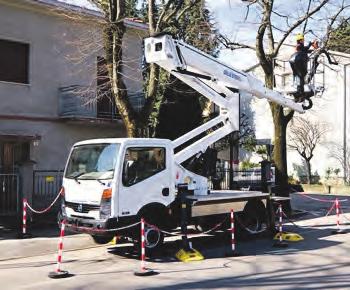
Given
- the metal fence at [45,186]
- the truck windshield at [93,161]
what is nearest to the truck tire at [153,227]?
the truck windshield at [93,161]

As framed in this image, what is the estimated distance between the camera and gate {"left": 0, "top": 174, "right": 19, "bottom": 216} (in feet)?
53.6

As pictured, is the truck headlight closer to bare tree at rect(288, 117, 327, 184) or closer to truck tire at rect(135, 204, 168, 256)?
truck tire at rect(135, 204, 168, 256)

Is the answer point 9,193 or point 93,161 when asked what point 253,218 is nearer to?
point 93,161

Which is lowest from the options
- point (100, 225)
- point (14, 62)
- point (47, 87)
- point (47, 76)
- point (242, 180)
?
point (100, 225)

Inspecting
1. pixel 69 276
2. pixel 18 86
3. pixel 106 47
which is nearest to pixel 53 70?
pixel 18 86

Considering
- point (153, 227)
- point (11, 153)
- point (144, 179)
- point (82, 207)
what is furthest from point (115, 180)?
point (11, 153)

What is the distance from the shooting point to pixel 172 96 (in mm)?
28438

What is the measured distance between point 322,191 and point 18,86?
59.8 feet

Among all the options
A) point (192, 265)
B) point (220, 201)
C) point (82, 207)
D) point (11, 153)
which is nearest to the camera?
point (192, 265)

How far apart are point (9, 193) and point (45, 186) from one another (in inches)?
87.3

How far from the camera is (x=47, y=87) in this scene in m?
19.7

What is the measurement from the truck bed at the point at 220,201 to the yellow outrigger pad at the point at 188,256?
1056 millimetres

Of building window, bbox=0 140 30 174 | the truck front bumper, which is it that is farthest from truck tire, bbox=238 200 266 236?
building window, bbox=0 140 30 174

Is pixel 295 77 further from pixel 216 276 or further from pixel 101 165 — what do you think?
pixel 216 276
